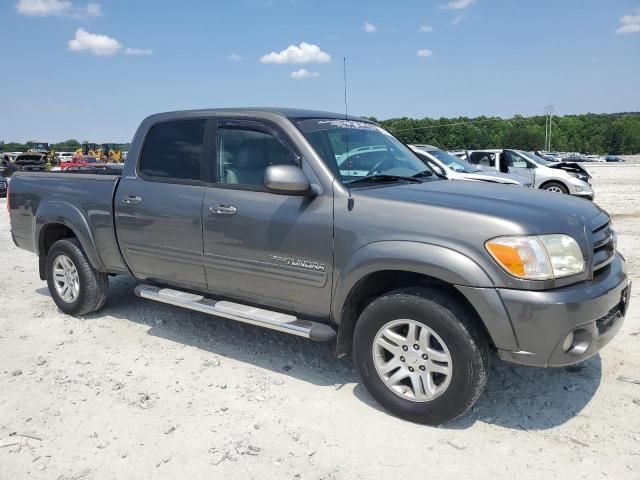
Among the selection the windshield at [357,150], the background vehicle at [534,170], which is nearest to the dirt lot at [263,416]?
the windshield at [357,150]

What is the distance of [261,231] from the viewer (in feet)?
12.1

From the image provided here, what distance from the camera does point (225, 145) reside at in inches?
161

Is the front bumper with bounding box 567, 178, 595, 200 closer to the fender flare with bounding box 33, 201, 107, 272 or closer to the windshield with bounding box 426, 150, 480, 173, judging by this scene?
the windshield with bounding box 426, 150, 480, 173

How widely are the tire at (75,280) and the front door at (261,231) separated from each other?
1629 millimetres

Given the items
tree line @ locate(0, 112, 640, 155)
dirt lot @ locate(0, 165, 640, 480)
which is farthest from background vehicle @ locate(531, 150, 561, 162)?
tree line @ locate(0, 112, 640, 155)

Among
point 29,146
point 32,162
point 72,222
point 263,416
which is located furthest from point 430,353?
point 29,146

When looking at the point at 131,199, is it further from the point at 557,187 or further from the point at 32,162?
the point at 32,162

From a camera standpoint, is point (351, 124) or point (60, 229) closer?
point (351, 124)

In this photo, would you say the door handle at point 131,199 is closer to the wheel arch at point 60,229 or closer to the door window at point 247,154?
the wheel arch at point 60,229

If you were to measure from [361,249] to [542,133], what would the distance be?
114 m

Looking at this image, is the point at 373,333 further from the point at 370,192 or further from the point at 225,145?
the point at 225,145

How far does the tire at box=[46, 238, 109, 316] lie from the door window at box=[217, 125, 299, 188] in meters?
1.94

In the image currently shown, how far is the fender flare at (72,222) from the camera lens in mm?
4891

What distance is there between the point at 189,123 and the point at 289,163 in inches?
45.0
